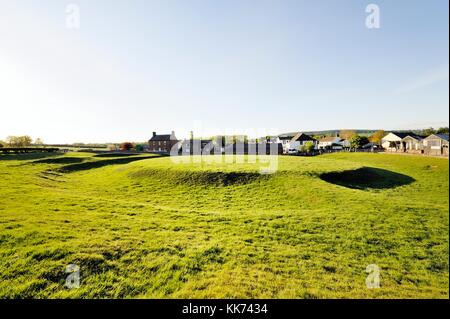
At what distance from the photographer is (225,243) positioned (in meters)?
9.95

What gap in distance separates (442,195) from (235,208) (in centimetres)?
1958

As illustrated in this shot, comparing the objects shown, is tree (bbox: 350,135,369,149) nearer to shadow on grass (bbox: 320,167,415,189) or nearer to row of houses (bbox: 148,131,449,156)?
row of houses (bbox: 148,131,449,156)

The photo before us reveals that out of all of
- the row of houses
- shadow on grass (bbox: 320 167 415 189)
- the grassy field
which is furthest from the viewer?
the row of houses

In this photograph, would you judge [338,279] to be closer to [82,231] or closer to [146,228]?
[146,228]

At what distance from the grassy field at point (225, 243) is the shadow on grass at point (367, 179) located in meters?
3.39

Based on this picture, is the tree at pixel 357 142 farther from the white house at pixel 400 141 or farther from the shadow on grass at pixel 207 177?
the shadow on grass at pixel 207 177

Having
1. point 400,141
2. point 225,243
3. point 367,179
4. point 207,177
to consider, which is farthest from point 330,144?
point 225,243

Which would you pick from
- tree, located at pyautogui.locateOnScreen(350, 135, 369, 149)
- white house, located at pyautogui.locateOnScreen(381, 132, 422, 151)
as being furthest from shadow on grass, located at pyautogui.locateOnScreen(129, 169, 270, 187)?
tree, located at pyautogui.locateOnScreen(350, 135, 369, 149)

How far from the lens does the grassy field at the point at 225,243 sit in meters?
6.62

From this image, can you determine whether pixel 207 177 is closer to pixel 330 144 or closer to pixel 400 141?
pixel 400 141

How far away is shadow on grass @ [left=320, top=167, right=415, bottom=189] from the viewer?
23.8 meters

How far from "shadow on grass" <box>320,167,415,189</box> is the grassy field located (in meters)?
3.39

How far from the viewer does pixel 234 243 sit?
9.98 m
